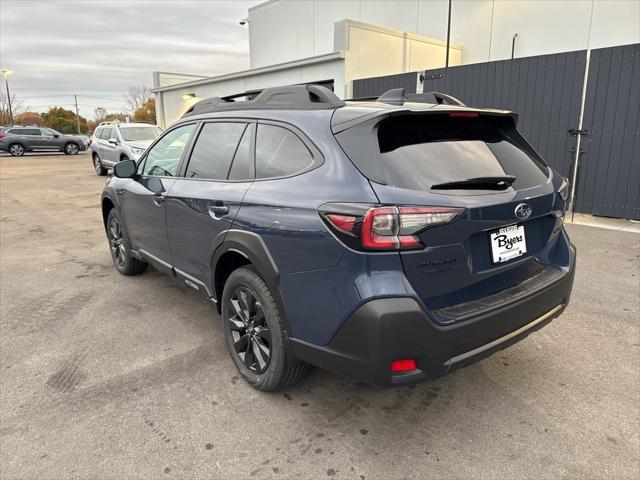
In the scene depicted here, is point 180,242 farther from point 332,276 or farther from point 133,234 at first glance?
point 332,276

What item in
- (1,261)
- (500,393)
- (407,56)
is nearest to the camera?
(500,393)

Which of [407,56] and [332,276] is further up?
[407,56]

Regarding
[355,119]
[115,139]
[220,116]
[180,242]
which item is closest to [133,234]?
[180,242]

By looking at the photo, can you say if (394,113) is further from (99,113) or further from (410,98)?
(99,113)

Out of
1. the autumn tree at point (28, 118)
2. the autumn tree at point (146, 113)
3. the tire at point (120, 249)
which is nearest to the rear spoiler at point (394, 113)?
the tire at point (120, 249)

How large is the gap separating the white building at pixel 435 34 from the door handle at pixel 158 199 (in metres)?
8.99

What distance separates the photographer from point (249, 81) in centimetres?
1627

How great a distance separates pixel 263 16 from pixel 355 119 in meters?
21.7

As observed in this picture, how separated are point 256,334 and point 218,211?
0.79m

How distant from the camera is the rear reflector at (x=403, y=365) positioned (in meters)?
2.06

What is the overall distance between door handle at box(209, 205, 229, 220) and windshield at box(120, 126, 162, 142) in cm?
1210

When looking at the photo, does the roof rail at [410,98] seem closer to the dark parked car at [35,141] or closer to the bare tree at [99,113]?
the dark parked car at [35,141]

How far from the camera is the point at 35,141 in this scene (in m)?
26.2

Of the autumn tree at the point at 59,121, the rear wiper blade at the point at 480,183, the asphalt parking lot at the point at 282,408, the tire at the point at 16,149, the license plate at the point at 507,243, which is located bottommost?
the asphalt parking lot at the point at 282,408
